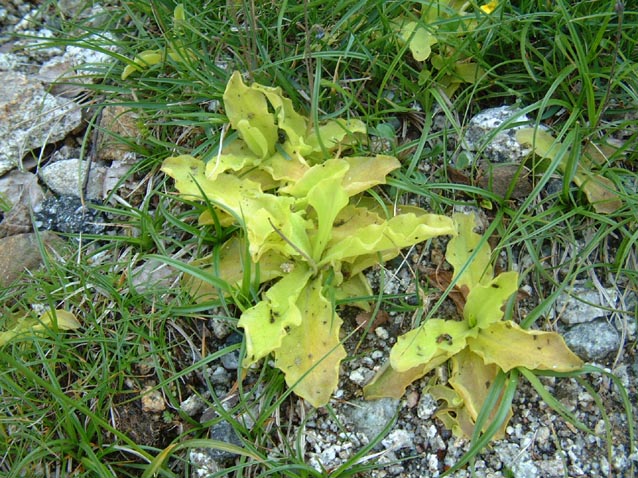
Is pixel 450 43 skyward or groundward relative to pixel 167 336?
skyward

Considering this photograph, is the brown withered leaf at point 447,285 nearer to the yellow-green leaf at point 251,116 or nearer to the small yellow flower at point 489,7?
the yellow-green leaf at point 251,116

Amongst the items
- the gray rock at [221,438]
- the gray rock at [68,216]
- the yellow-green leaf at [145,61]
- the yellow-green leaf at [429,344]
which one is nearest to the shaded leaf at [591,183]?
the yellow-green leaf at [429,344]

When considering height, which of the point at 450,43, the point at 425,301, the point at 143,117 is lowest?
the point at 425,301

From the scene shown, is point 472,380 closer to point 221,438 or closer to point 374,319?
point 374,319

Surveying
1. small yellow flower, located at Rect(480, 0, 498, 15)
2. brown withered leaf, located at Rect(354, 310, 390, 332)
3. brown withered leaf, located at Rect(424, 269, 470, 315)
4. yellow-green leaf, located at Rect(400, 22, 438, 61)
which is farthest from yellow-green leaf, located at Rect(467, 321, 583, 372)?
small yellow flower, located at Rect(480, 0, 498, 15)

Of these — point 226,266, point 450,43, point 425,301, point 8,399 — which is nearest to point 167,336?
point 226,266

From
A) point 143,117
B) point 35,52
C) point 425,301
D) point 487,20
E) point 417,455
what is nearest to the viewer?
point 417,455

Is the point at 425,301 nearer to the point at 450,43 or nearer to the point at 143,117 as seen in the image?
the point at 450,43

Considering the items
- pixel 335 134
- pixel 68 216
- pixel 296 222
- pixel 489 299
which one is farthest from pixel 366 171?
pixel 68 216
